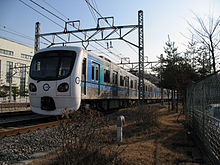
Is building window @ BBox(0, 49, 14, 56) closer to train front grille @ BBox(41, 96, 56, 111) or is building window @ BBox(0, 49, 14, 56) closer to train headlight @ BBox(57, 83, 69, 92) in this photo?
train front grille @ BBox(41, 96, 56, 111)

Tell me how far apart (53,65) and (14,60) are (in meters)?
42.8

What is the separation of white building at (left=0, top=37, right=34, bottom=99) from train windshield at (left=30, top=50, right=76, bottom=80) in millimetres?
35864

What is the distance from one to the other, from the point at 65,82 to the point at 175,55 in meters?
9.36

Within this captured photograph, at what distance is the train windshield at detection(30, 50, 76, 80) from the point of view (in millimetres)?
7938

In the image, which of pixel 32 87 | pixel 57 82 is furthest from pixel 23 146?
pixel 32 87

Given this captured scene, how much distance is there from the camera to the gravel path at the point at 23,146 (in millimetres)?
4094

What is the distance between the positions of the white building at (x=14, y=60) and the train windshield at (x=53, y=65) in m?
35.9

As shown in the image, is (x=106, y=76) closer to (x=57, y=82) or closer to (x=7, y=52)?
(x=57, y=82)

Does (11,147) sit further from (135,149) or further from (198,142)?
(198,142)

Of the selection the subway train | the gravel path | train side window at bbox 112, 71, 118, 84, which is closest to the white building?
train side window at bbox 112, 71, 118, 84

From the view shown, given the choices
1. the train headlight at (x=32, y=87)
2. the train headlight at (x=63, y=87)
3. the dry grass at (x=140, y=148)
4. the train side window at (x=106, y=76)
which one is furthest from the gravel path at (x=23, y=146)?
the train side window at (x=106, y=76)

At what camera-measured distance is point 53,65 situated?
26.7 feet

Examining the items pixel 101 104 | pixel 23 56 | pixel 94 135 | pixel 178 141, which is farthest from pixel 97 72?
pixel 23 56

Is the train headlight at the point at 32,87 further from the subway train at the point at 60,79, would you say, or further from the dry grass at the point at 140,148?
the dry grass at the point at 140,148
